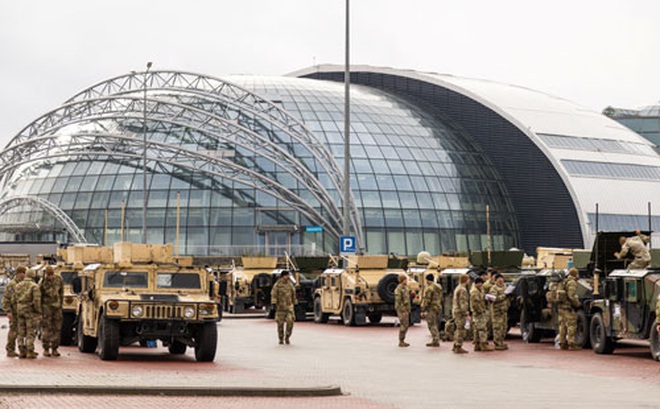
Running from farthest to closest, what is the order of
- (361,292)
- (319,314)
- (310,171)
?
(310,171) < (319,314) < (361,292)

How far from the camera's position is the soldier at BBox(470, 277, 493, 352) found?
28266 millimetres

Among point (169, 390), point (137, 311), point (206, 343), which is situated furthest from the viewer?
point (206, 343)

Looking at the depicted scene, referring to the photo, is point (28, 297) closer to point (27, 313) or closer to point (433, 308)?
point (27, 313)

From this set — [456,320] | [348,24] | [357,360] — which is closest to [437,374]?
[357,360]

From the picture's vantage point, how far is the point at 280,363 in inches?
959

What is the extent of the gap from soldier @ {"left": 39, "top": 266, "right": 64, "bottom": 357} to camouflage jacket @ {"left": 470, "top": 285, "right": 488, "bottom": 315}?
29.3 ft

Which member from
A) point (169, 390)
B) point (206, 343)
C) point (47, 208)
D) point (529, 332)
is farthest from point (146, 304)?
point (47, 208)

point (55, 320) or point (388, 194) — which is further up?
point (388, 194)

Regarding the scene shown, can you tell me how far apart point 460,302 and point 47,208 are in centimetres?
5079

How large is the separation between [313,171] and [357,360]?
4893 centimetres

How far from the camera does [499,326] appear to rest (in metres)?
29.5

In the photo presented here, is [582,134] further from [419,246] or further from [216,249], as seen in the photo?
[216,249]

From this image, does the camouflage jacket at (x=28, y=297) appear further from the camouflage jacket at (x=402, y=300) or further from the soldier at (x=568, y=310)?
the soldier at (x=568, y=310)

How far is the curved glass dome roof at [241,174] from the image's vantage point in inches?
2842
